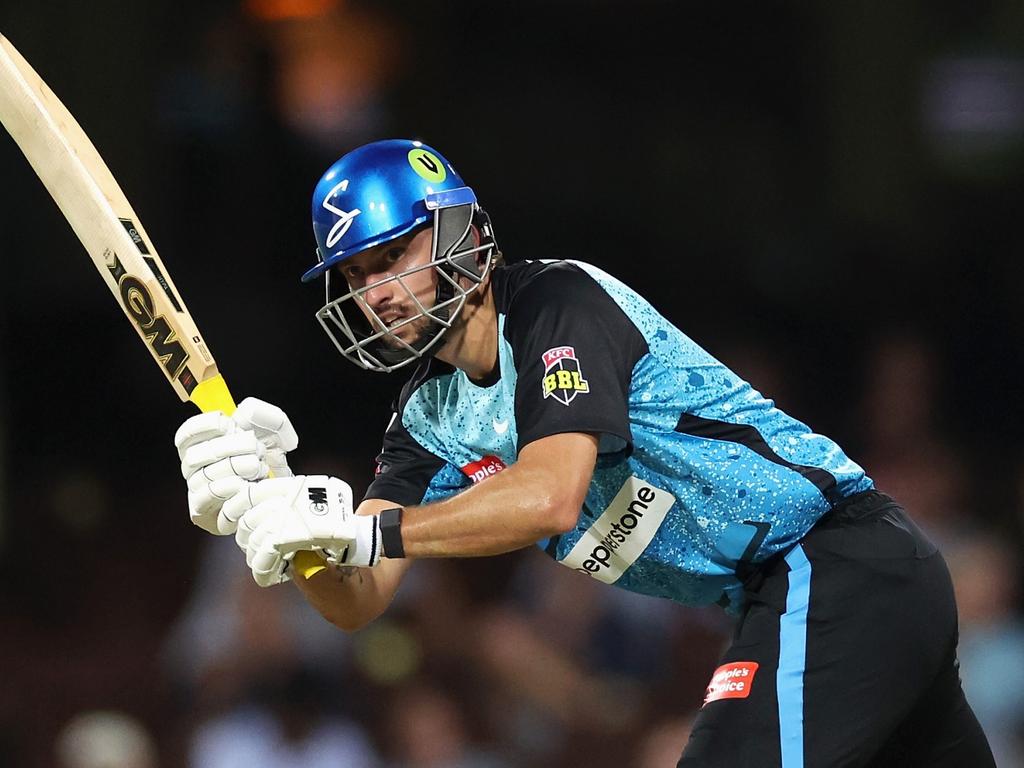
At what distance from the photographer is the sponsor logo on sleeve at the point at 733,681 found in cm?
277

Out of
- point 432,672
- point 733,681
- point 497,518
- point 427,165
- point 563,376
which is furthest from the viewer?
point 432,672

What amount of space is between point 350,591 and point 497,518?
63cm

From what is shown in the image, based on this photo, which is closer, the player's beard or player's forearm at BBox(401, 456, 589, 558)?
player's forearm at BBox(401, 456, 589, 558)

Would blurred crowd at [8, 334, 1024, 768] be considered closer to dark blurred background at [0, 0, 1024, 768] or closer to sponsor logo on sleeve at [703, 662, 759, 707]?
dark blurred background at [0, 0, 1024, 768]

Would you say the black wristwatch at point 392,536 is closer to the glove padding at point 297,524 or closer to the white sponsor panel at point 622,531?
the glove padding at point 297,524

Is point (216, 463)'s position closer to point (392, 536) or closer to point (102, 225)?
point (392, 536)

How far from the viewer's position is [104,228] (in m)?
3.10

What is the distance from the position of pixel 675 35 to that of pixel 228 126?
238 cm

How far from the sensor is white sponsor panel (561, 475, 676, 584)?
295 centimetres

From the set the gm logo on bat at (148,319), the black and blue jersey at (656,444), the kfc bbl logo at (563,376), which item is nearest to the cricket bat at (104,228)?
the gm logo on bat at (148,319)

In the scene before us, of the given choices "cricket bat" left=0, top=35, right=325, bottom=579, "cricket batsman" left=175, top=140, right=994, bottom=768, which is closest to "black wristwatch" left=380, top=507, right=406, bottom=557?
"cricket batsman" left=175, top=140, right=994, bottom=768

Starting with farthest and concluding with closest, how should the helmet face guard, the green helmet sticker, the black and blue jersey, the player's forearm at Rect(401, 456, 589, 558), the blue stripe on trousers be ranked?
the green helmet sticker → the helmet face guard → the black and blue jersey → the blue stripe on trousers → the player's forearm at Rect(401, 456, 589, 558)

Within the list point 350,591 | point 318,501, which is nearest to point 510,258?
point 350,591

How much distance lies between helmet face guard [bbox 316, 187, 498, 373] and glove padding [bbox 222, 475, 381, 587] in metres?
0.36
